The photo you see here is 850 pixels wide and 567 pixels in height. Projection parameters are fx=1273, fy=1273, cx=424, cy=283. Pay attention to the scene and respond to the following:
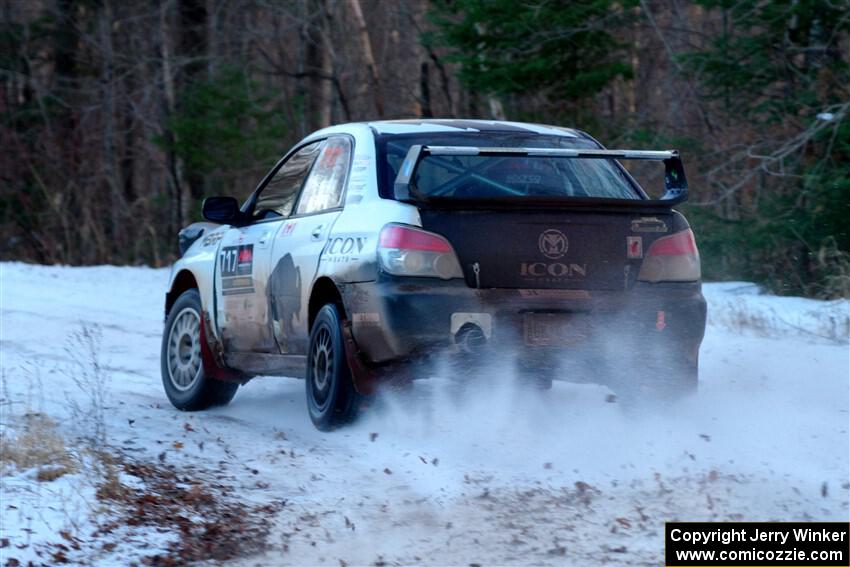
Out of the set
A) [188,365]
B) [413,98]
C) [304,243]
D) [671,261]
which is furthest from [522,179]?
[413,98]

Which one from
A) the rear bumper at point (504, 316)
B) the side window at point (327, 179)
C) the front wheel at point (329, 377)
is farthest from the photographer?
the side window at point (327, 179)

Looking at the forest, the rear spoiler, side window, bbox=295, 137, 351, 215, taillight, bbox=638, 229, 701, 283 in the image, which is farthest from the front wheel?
the forest

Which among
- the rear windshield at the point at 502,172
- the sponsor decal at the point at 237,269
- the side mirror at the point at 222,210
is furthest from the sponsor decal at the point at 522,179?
the side mirror at the point at 222,210

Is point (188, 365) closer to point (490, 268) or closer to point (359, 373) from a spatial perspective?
point (359, 373)

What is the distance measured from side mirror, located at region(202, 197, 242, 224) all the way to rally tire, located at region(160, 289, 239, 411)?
74 centimetres

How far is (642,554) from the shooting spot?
477 cm

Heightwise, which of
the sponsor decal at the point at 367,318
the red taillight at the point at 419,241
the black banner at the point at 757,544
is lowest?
the black banner at the point at 757,544

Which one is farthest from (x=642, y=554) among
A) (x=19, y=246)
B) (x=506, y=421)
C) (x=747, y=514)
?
(x=19, y=246)

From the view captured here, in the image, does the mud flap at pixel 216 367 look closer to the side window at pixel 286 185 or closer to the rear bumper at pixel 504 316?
the side window at pixel 286 185

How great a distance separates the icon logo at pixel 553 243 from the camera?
638cm

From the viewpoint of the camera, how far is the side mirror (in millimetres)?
8148

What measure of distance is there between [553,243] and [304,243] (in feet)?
5.22

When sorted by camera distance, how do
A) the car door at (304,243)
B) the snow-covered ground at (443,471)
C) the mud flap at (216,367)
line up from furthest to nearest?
the mud flap at (216,367) < the car door at (304,243) < the snow-covered ground at (443,471)

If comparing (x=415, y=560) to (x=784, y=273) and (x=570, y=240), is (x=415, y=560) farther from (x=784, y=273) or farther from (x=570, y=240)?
(x=784, y=273)
